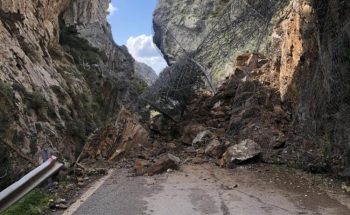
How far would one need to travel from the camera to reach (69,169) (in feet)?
28.1

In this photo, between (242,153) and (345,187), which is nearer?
(345,187)

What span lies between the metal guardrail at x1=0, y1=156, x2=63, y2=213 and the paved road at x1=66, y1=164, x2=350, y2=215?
683 mm

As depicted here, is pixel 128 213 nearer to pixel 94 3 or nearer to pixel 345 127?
pixel 345 127

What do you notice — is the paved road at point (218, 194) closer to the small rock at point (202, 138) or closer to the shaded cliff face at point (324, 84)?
the shaded cliff face at point (324, 84)

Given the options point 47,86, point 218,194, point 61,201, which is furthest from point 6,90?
point 218,194

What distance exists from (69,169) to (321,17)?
5672 millimetres

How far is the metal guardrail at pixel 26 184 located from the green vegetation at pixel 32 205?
163 mm

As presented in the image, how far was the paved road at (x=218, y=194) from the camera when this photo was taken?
5.87 m

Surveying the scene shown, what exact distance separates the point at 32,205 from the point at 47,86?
14.7 metres

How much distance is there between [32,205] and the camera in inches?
229

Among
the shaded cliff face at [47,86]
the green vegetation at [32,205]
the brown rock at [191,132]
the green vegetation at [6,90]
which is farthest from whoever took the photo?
the green vegetation at [6,90]

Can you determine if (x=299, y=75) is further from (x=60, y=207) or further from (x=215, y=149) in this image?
(x=60, y=207)

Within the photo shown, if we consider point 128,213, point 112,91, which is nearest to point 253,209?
point 128,213

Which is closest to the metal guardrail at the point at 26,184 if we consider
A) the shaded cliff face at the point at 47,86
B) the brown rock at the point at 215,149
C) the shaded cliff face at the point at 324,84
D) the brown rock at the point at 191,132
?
the shaded cliff face at the point at 47,86
